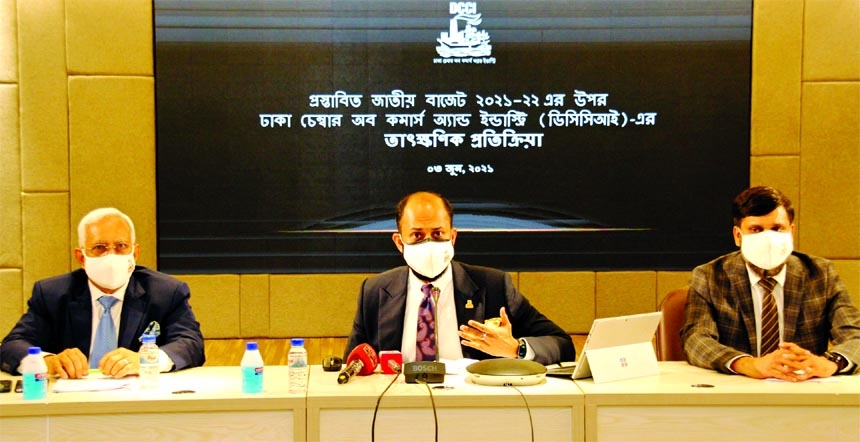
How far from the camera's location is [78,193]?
548cm

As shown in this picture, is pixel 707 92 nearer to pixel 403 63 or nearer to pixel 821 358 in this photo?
pixel 403 63

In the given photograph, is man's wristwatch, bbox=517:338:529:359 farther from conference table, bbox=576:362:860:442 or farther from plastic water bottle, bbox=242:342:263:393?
plastic water bottle, bbox=242:342:263:393

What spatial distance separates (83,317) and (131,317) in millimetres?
170

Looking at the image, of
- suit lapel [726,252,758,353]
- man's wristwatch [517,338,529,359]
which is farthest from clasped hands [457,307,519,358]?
suit lapel [726,252,758,353]

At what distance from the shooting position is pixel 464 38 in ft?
18.4

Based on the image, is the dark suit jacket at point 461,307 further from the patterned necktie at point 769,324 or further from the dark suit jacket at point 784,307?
the patterned necktie at point 769,324

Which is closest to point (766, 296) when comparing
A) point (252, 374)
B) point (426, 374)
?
point (426, 374)

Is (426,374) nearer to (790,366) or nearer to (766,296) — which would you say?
(790,366)

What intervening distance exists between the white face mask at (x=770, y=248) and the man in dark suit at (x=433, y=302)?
733mm

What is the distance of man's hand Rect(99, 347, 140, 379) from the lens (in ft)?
9.31

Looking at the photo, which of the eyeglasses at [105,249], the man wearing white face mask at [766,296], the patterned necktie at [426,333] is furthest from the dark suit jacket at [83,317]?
the man wearing white face mask at [766,296]

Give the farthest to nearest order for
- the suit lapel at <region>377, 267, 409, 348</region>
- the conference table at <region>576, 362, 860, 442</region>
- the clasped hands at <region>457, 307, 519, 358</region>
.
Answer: the suit lapel at <region>377, 267, 409, 348</region> < the clasped hands at <region>457, 307, 519, 358</region> < the conference table at <region>576, 362, 860, 442</region>

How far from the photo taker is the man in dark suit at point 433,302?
10.7ft

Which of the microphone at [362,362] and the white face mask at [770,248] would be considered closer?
the microphone at [362,362]
